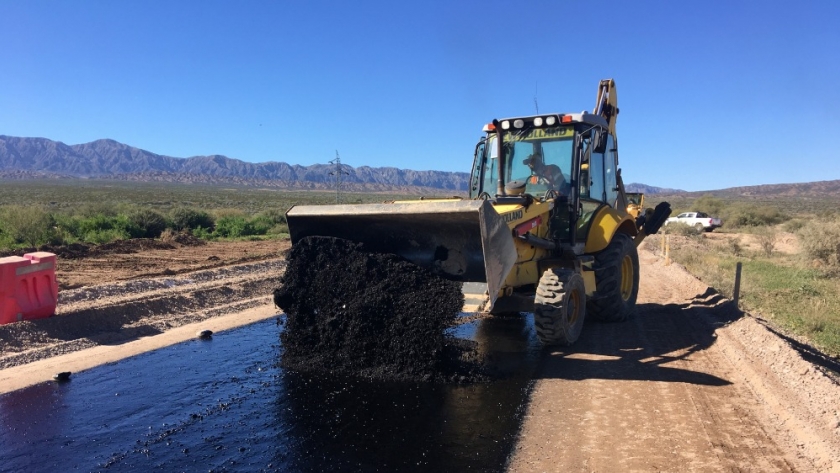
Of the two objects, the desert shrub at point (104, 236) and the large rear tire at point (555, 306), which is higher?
the large rear tire at point (555, 306)

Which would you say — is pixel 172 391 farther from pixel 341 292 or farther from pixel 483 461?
pixel 483 461

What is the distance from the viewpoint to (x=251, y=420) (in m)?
5.49

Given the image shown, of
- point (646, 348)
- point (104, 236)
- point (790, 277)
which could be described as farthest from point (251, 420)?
point (104, 236)

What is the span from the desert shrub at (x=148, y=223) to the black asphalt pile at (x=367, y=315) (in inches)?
694

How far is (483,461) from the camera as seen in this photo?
4.66 m

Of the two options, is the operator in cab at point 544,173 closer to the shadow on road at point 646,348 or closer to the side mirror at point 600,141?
the side mirror at point 600,141

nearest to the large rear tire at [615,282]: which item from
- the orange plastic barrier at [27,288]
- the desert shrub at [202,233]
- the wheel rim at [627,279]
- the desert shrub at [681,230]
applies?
the wheel rim at [627,279]

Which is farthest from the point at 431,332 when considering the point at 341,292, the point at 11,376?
the point at 11,376

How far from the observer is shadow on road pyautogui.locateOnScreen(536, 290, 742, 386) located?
681 centimetres

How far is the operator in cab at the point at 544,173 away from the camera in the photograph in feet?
26.5

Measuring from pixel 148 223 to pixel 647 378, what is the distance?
69.3ft

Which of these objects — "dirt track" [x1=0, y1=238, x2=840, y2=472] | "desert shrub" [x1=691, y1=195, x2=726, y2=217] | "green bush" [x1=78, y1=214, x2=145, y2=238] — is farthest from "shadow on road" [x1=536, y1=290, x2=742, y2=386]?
"desert shrub" [x1=691, y1=195, x2=726, y2=217]

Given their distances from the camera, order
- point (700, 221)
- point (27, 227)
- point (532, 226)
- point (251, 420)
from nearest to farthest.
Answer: point (251, 420)
point (532, 226)
point (27, 227)
point (700, 221)

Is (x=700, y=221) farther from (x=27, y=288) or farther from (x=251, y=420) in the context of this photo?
(x=251, y=420)
